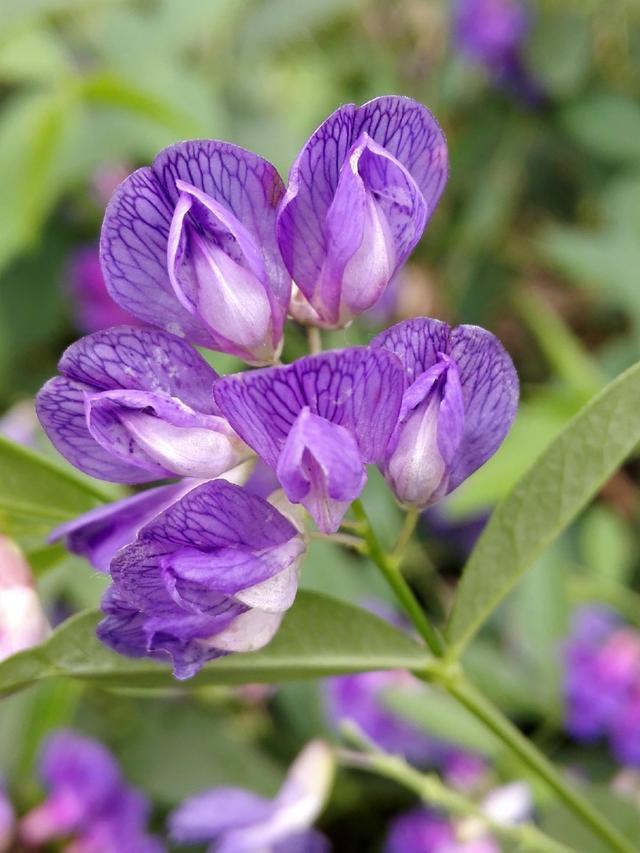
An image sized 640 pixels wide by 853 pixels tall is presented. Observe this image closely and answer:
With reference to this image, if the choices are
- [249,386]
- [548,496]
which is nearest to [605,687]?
[548,496]

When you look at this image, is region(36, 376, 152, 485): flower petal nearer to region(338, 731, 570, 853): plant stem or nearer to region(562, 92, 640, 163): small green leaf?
region(338, 731, 570, 853): plant stem

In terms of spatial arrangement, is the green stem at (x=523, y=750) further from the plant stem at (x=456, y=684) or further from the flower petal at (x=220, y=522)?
the flower petal at (x=220, y=522)

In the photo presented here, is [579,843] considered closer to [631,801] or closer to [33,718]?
[631,801]

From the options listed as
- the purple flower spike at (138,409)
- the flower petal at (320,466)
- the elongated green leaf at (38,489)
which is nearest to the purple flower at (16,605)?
the elongated green leaf at (38,489)

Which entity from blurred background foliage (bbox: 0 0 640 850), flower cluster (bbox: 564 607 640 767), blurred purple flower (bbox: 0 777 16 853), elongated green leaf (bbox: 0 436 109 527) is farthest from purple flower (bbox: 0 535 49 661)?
flower cluster (bbox: 564 607 640 767)

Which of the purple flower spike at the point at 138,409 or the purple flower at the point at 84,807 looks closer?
the purple flower spike at the point at 138,409
